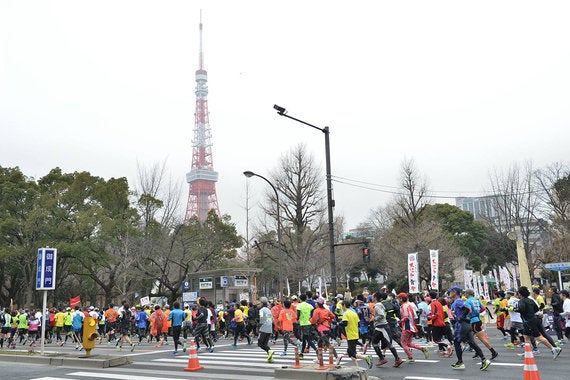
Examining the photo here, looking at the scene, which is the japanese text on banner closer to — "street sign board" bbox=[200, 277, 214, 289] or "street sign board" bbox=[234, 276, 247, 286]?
"street sign board" bbox=[234, 276, 247, 286]

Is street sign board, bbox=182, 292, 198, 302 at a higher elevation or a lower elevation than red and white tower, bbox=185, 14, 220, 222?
lower

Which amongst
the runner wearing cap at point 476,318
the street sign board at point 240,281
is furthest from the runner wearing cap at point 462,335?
the street sign board at point 240,281

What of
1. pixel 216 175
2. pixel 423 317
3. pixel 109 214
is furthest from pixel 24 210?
pixel 216 175

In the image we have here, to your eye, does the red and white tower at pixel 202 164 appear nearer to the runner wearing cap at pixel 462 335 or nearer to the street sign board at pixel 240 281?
the street sign board at pixel 240 281

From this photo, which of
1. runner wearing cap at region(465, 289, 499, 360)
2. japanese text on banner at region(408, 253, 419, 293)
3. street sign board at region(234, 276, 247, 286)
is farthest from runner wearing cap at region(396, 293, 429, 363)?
street sign board at region(234, 276, 247, 286)

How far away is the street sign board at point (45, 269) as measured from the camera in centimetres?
1315

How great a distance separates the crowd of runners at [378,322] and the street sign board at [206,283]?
6.71 m

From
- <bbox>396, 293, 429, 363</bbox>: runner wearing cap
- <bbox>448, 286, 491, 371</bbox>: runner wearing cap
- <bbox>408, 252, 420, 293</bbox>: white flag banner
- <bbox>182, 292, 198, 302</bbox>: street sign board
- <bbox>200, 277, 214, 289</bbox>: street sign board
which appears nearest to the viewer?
<bbox>448, 286, 491, 371</bbox>: runner wearing cap

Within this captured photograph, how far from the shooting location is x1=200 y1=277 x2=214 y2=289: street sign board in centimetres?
2766

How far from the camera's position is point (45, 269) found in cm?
1321

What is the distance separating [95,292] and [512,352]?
37.7 meters

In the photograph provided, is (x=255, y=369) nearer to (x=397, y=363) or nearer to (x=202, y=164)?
(x=397, y=363)

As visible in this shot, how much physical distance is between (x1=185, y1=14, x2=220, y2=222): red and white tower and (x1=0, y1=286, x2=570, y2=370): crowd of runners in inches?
2849

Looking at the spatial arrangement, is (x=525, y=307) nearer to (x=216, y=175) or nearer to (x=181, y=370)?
(x=181, y=370)
